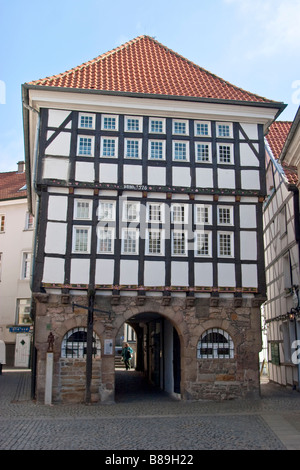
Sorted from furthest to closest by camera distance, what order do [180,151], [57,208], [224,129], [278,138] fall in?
[278,138]
[224,129]
[180,151]
[57,208]

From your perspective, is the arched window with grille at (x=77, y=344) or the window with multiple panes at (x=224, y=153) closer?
the arched window with grille at (x=77, y=344)

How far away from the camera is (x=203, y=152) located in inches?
738

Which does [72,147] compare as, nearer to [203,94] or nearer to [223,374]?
[203,94]

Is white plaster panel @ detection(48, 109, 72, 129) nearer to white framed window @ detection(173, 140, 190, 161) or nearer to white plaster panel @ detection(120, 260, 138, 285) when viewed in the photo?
white framed window @ detection(173, 140, 190, 161)

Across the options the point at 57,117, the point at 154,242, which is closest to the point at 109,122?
the point at 57,117

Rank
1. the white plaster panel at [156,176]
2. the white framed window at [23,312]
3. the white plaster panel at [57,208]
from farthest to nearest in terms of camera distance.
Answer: the white framed window at [23,312], the white plaster panel at [156,176], the white plaster panel at [57,208]

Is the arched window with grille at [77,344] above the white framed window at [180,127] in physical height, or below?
below

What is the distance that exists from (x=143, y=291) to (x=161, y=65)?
31.5ft

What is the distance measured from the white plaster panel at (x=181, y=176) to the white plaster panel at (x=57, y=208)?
12.6 ft

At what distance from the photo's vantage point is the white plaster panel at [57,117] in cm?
1814

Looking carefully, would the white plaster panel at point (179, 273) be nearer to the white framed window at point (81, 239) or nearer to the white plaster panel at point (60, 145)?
the white framed window at point (81, 239)

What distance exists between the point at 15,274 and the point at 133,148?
20.6m

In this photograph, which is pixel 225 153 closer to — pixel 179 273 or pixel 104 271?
pixel 179 273

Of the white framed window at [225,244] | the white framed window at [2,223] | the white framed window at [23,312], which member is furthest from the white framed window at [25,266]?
the white framed window at [225,244]
